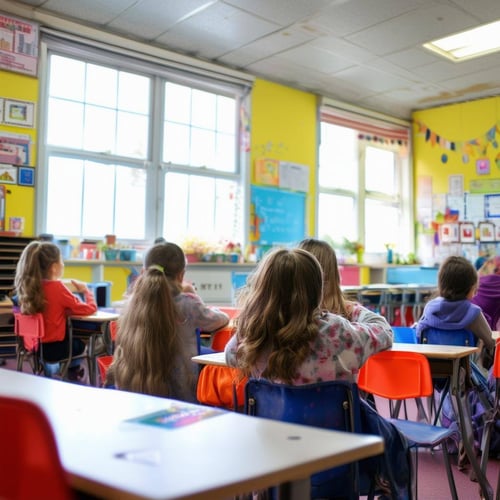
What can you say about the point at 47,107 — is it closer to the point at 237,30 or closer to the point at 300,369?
the point at 237,30

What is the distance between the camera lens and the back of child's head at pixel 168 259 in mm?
2807

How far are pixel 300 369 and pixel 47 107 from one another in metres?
4.43

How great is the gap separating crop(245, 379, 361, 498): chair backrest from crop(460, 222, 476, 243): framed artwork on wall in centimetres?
687

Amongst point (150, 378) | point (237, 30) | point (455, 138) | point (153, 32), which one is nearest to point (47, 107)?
point (153, 32)

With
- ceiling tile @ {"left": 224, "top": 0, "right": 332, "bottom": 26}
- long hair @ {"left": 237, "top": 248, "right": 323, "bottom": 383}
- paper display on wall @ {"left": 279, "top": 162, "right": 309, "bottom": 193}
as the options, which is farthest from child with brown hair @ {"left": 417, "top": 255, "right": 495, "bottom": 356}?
paper display on wall @ {"left": 279, "top": 162, "right": 309, "bottom": 193}

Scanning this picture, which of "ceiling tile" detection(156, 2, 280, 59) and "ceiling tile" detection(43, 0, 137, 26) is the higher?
"ceiling tile" detection(156, 2, 280, 59)

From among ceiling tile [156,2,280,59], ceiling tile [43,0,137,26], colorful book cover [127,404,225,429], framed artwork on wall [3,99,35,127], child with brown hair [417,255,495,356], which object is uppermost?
ceiling tile [156,2,280,59]

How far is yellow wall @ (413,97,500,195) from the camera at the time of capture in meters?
7.77

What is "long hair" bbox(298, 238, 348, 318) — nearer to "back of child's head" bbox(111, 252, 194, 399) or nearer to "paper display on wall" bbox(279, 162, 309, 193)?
"back of child's head" bbox(111, 252, 194, 399)

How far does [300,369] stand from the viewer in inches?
63.1

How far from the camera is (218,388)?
2.05 metres

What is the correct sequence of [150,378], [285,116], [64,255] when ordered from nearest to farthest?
[150,378]
[64,255]
[285,116]

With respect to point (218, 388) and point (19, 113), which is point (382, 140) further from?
point (218, 388)

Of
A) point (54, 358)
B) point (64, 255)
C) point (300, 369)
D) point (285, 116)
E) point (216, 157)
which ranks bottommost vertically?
point (54, 358)
